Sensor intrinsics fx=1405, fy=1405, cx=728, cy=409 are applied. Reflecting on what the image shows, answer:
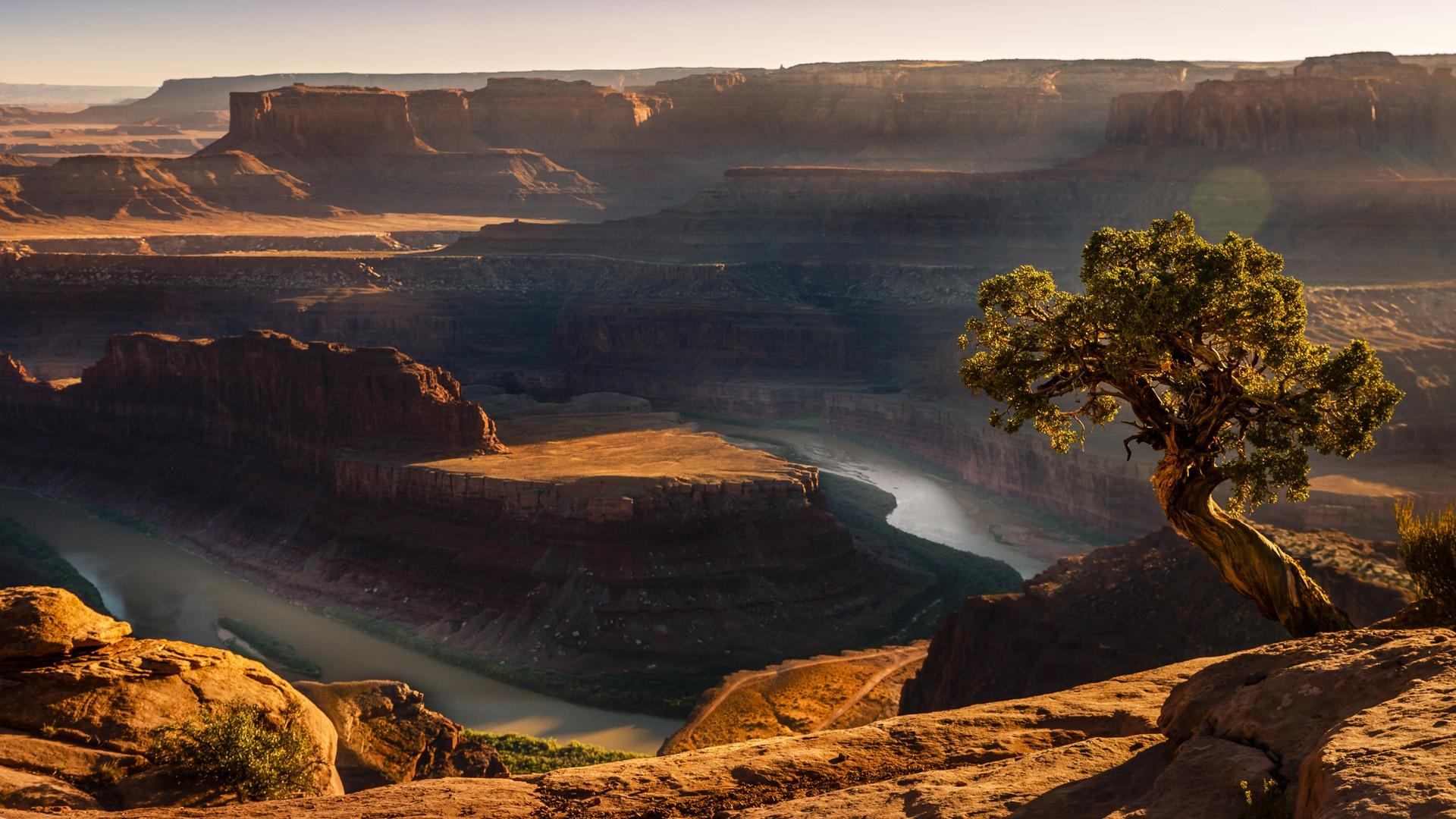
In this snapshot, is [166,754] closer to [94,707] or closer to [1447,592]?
[94,707]

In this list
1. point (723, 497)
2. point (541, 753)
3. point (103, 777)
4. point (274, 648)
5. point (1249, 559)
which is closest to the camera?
point (1249, 559)

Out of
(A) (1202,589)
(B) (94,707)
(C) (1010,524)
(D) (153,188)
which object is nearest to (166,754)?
(B) (94,707)

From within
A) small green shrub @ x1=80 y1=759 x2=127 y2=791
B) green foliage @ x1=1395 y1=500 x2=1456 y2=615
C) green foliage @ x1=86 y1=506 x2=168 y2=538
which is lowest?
green foliage @ x1=86 y1=506 x2=168 y2=538

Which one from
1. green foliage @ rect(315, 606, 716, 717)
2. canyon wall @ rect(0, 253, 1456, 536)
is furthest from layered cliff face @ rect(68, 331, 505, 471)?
canyon wall @ rect(0, 253, 1456, 536)

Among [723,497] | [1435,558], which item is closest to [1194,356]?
[1435,558]

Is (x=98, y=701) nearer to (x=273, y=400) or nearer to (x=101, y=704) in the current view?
(x=101, y=704)

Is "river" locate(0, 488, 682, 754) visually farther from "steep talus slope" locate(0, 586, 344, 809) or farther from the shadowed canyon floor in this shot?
"steep talus slope" locate(0, 586, 344, 809)
